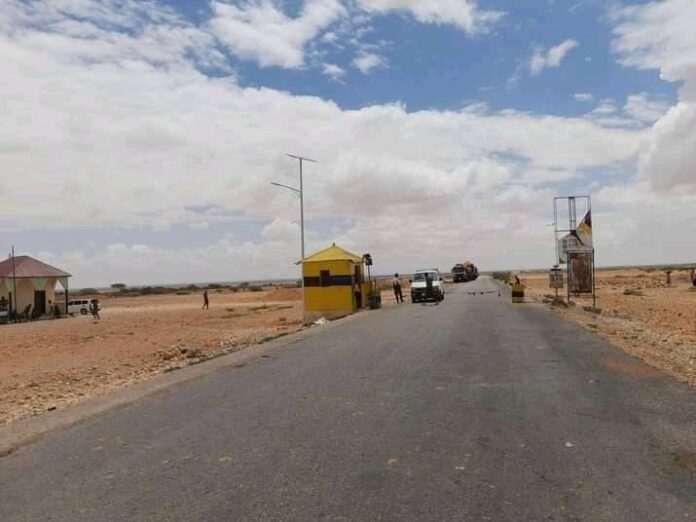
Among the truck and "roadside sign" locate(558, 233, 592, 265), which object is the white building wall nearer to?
"roadside sign" locate(558, 233, 592, 265)

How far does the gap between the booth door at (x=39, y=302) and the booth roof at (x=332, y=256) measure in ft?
80.3

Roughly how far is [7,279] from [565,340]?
133ft

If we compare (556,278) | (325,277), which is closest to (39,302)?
(325,277)

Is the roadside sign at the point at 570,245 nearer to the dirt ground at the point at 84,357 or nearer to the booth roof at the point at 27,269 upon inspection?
the dirt ground at the point at 84,357

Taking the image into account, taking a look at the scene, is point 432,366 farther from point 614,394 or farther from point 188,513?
point 188,513

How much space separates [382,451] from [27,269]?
47441 mm

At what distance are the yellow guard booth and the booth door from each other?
24515 millimetres

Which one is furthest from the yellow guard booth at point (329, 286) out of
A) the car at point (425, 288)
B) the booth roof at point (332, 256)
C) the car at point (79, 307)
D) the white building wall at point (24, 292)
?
the car at point (79, 307)

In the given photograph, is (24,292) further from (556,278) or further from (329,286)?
(556,278)

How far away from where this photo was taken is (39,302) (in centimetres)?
5041

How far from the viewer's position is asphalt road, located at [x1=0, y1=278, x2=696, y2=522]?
211 inches

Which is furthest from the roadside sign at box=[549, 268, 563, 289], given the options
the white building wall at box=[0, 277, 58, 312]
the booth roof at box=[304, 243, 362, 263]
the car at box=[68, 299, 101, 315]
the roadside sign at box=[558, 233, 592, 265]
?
the car at box=[68, 299, 101, 315]

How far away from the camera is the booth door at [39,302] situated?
49925 mm

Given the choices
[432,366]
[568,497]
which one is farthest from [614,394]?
[568,497]
